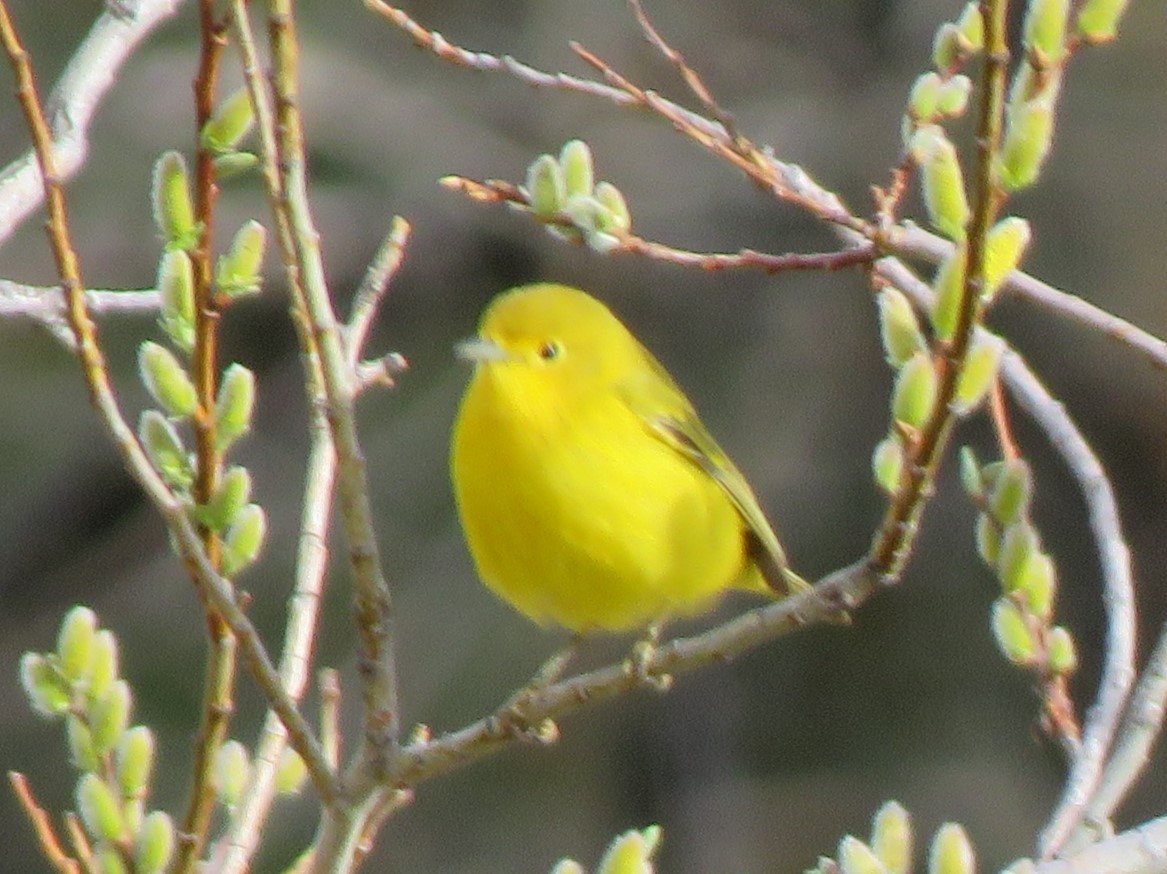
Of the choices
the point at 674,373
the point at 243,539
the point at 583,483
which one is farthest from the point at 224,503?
the point at 674,373

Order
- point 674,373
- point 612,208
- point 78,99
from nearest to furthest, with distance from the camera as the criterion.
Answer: point 612,208 < point 78,99 < point 674,373

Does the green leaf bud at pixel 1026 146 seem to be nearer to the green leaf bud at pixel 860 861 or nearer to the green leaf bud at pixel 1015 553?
the green leaf bud at pixel 1015 553

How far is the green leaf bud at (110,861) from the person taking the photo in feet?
6.10

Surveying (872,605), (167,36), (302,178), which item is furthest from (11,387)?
(302,178)

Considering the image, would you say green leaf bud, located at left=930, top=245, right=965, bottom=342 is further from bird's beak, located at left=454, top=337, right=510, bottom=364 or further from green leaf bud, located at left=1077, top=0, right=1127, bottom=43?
bird's beak, located at left=454, top=337, right=510, bottom=364

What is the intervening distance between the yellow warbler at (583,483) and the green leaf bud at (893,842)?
116 cm

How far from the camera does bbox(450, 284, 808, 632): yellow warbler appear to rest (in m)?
2.99

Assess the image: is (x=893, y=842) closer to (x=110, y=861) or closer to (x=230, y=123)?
(x=110, y=861)

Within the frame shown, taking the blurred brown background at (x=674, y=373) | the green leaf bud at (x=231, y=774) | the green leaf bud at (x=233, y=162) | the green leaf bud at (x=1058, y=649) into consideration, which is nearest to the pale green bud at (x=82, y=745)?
the green leaf bud at (x=231, y=774)

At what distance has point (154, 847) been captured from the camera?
1.85m

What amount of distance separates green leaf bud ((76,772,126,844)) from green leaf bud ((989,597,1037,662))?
0.99 metres

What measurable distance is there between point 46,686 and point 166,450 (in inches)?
11.1

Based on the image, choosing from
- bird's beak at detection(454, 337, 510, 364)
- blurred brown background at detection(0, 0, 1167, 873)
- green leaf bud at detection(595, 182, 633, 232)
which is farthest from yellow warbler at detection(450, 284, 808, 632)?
blurred brown background at detection(0, 0, 1167, 873)

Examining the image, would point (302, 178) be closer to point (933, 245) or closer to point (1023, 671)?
point (933, 245)
